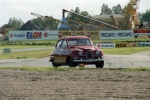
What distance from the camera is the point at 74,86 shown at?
13.8 m

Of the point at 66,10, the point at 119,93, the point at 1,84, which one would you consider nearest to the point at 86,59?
the point at 1,84

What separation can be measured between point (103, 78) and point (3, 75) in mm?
3893

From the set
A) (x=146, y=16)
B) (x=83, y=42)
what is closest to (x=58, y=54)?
(x=83, y=42)

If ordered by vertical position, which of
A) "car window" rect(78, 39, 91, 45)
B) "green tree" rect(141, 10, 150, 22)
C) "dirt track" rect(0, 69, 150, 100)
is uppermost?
"green tree" rect(141, 10, 150, 22)

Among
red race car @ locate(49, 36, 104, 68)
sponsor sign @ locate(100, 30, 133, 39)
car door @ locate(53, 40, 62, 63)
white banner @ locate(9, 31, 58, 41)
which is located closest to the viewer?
red race car @ locate(49, 36, 104, 68)

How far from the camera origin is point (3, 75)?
17688mm

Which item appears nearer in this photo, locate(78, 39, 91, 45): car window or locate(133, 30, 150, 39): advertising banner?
locate(78, 39, 91, 45): car window

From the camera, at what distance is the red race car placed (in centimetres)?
2309

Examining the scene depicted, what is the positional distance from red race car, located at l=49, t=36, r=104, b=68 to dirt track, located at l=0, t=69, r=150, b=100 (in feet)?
17.3

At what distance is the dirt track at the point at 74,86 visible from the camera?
11.8m

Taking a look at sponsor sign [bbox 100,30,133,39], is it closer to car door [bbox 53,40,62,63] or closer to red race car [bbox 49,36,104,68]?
car door [bbox 53,40,62,63]

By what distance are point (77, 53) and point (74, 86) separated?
9322mm

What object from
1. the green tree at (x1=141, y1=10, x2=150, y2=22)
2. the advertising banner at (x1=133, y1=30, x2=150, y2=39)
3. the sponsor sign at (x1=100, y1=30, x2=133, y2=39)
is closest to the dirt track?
the sponsor sign at (x1=100, y1=30, x2=133, y2=39)

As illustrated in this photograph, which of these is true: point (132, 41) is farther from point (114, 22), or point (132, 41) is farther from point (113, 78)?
point (113, 78)
